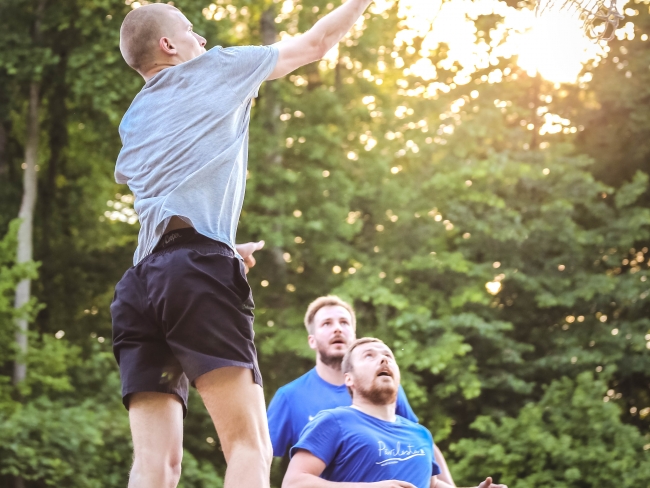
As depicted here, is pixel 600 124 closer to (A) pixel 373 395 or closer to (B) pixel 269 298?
(B) pixel 269 298

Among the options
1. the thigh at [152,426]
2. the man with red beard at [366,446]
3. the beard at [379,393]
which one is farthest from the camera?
the beard at [379,393]

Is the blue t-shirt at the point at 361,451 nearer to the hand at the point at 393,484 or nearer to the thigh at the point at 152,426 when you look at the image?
the hand at the point at 393,484

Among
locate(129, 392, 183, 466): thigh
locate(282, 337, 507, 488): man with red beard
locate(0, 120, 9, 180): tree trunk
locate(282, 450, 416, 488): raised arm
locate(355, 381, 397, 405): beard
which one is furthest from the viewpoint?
locate(0, 120, 9, 180): tree trunk

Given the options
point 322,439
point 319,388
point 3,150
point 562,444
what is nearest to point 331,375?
point 319,388

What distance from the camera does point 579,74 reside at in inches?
379

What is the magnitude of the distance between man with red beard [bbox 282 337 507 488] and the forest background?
524 cm

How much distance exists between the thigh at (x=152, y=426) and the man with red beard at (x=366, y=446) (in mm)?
1121

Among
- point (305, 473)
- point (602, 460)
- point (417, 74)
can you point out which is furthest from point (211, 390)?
point (417, 74)

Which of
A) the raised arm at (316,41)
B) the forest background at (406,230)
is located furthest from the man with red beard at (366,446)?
the forest background at (406,230)

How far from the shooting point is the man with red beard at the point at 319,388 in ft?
11.7

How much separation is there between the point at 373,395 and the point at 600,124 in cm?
766

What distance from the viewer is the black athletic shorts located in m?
1.51

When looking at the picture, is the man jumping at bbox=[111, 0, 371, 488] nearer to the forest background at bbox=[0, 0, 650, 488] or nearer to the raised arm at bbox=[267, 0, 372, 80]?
the raised arm at bbox=[267, 0, 372, 80]

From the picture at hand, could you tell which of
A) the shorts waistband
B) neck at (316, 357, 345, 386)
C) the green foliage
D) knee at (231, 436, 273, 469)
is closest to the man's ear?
the shorts waistband
